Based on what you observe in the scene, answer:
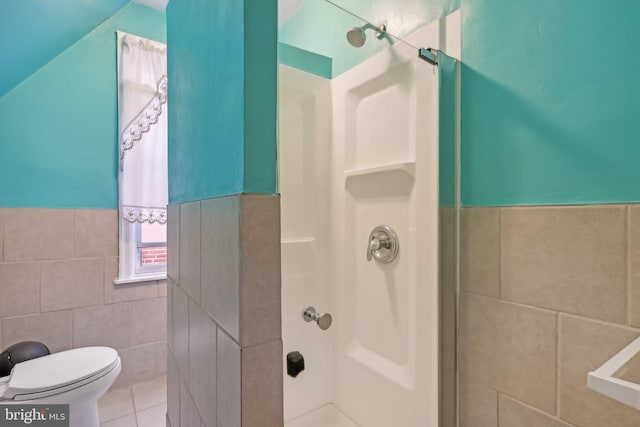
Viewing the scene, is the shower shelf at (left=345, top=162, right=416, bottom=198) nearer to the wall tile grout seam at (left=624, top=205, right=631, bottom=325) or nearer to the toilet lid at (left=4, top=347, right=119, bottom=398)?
the wall tile grout seam at (left=624, top=205, right=631, bottom=325)

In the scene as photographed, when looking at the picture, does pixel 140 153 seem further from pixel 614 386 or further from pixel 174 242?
pixel 614 386

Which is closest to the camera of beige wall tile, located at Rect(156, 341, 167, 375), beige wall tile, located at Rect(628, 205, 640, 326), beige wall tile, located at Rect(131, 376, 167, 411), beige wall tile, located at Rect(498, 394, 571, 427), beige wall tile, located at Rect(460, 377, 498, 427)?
beige wall tile, located at Rect(628, 205, 640, 326)

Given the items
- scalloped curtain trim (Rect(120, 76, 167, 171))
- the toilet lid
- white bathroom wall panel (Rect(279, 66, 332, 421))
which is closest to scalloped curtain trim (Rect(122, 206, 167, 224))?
scalloped curtain trim (Rect(120, 76, 167, 171))

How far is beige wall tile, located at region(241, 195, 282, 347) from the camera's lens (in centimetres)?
52

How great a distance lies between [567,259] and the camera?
72cm

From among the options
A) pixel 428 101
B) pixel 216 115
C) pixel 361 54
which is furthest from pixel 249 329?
pixel 361 54

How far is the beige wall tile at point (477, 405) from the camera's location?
2.81ft

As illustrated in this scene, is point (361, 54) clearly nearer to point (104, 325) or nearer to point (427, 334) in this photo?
point (427, 334)

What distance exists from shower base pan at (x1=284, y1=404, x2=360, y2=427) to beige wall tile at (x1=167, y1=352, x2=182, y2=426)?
51cm

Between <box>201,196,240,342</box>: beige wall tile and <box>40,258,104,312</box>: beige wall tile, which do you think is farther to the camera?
<box>40,258,104,312</box>: beige wall tile

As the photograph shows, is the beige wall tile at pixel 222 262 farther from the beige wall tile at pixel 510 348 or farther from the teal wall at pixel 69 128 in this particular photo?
the teal wall at pixel 69 128
